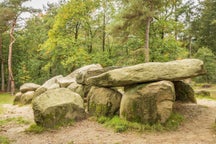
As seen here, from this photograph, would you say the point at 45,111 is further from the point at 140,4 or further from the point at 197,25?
the point at 197,25

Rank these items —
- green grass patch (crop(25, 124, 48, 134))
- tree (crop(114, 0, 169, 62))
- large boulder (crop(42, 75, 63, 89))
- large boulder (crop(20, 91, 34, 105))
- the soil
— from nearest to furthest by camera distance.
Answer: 1. the soil
2. green grass patch (crop(25, 124, 48, 134))
3. large boulder (crop(42, 75, 63, 89))
4. large boulder (crop(20, 91, 34, 105))
5. tree (crop(114, 0, 169, 62))

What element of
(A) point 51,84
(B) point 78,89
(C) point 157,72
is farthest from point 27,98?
(C) point 157,72

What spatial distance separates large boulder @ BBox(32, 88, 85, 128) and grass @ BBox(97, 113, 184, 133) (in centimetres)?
128

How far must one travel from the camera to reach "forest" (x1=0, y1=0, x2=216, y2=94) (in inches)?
630

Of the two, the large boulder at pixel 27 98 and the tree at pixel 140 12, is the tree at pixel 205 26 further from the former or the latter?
the large boulder at pixel 27 98

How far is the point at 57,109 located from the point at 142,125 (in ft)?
9.56

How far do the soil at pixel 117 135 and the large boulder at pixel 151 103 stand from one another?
0.56 meters

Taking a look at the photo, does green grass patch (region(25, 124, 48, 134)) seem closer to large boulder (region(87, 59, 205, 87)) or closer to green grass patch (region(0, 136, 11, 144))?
green grass patch (region(0, 136, 11, 144))

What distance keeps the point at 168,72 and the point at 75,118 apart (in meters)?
3.62

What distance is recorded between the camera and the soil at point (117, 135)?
20.7 feet

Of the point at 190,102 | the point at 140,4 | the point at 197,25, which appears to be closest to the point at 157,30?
the point at 140,4

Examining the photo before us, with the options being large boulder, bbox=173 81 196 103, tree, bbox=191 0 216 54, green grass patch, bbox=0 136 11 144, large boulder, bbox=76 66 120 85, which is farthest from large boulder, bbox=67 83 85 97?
tree, bbox=191 0 216 54

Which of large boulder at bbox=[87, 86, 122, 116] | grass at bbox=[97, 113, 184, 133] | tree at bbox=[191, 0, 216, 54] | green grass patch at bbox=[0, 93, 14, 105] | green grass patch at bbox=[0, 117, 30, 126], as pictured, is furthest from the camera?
tree at bbox=[191, 0, 216, 54]

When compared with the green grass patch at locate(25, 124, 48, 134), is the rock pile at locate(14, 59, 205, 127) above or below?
above
